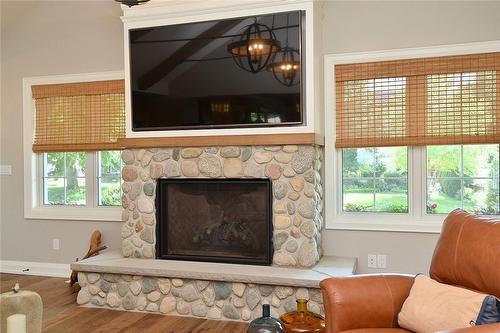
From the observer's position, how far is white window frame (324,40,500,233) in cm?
378

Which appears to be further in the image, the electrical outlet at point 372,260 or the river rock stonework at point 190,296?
the electrical outlet at point 372,260

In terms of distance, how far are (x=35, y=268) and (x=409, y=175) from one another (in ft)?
13.4

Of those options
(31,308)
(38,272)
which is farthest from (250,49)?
(38,272)

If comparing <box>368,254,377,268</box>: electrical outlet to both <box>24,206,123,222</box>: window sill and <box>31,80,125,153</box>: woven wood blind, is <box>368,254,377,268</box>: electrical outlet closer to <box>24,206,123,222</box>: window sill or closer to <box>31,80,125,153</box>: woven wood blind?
<box>24,206,123,222</box>: window sill

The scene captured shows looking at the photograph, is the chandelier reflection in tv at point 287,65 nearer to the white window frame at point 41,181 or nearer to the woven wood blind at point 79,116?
the woven wood blind at point 79,116

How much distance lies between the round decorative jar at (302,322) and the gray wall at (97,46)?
1.88 metres

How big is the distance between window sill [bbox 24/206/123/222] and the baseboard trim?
519 millimetres

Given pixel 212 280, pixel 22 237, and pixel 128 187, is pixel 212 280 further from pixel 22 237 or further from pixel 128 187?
pixel 22 237

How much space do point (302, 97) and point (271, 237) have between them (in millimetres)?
1176

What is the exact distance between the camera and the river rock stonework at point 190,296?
3.39 m

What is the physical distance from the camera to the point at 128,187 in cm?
409

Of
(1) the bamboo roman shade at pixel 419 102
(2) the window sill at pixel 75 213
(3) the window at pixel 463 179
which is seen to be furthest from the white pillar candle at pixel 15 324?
(3) the window at pixel 463 179

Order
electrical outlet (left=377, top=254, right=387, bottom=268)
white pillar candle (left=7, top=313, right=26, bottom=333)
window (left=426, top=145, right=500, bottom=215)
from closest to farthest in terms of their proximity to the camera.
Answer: white pillar candle (left=7, top=313, right=26, bottom=333) → window (left=426, top=145, right=500, bottom=215) → electrical outlet (left=377, top=254, right=387, bottom=268)

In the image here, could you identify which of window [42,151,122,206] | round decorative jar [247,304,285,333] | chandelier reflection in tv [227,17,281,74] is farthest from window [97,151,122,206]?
round decorative jar [247,304,285,333]
